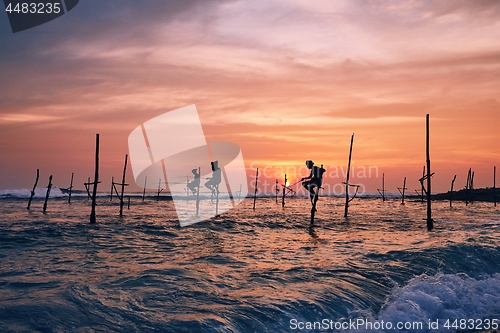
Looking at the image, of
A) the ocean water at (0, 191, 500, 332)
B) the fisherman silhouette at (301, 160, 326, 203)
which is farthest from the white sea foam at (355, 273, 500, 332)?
the fisherman silhouette at (301, 160, 326, 203)

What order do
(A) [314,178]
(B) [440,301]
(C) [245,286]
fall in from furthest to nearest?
(A) [314,178], (C) [245,286], (B) [440,301]

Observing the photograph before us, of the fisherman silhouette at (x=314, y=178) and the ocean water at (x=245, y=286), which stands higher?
the fisherman silhouette at (x=314, y=178)

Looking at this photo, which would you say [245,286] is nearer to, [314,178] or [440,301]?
[440,301]

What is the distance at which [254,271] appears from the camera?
411 inches

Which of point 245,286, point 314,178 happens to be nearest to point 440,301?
point 245,286

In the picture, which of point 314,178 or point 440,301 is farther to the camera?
point 314,178

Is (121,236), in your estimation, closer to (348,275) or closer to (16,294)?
(16,294)

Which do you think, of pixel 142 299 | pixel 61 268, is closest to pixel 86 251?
pixel 61 268

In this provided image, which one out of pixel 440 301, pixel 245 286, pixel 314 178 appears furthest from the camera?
pixel 314 178

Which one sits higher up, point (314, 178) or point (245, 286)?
point (314, 178)

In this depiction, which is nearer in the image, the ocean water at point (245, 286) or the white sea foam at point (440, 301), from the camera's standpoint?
the ocean water at point (245, 286)

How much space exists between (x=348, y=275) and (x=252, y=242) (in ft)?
23.8

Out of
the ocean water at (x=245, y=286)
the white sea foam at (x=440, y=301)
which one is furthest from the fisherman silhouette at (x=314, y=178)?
the white sea foam at (x=440, y=301)

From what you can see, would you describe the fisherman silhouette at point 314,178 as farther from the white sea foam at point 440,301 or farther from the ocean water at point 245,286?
the white sea foam at point 440,301
